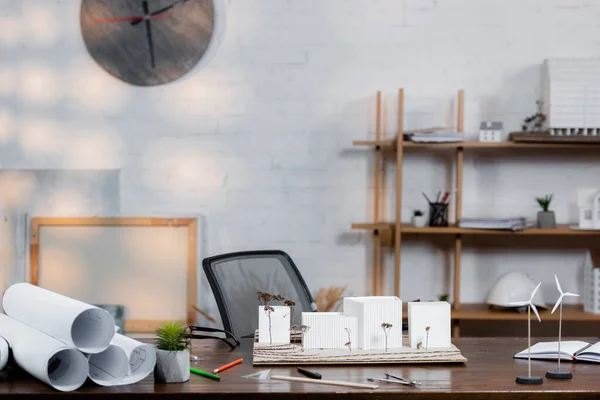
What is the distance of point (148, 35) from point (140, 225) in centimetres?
99

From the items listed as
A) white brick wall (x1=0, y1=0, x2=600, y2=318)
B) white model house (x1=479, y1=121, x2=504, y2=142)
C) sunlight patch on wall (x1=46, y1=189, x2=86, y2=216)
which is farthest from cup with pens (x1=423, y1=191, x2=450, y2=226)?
sunlight patch on wall (x1=46, y1=189, x2=86, y2=216)

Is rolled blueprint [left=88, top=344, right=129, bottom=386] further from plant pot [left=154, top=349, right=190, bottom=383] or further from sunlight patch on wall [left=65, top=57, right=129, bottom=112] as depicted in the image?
sunlight patch on wall [left=65, top=57, right=129, bottom=112]

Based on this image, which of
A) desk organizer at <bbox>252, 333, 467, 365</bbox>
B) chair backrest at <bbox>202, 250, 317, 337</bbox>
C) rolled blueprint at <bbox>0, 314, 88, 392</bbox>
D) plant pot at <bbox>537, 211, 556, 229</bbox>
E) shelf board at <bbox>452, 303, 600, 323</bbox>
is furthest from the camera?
plant pot at <bbox>537, 211, 556, 229</bbox>

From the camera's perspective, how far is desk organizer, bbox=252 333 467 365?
198 cm

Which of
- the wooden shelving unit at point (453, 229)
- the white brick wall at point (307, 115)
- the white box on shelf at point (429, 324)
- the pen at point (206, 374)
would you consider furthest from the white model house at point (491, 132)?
the pen at point (206, 374)

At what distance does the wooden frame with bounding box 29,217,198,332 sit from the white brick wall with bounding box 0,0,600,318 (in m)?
0.07

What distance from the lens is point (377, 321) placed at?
2039 millimetres

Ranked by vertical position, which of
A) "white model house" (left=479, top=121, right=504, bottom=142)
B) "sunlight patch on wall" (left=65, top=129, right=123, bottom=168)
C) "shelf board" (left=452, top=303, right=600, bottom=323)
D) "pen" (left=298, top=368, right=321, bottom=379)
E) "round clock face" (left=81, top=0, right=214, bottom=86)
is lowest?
"shelf board" (left=452, top=303, right=600, bottom=323)

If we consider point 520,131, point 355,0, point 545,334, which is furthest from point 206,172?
point 545,334

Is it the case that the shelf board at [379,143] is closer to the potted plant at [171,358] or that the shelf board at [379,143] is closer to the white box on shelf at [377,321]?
the white box on shelf at [377,321]

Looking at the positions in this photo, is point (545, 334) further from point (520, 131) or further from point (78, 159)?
point (78, 159)

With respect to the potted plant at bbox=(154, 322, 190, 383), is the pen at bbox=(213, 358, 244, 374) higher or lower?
lower

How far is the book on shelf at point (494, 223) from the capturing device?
3.45 m

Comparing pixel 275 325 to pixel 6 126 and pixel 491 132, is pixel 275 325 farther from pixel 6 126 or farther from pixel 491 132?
pixel 6 126
